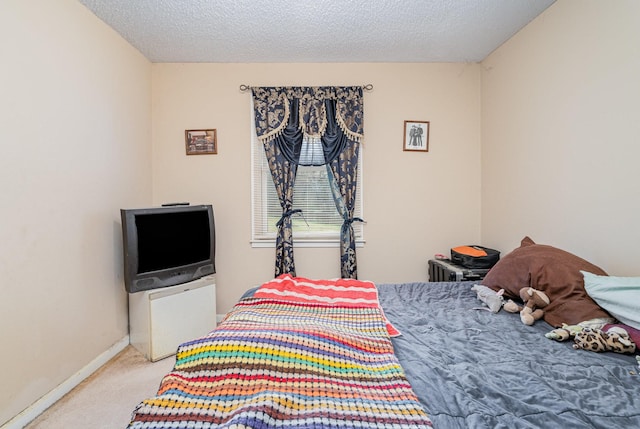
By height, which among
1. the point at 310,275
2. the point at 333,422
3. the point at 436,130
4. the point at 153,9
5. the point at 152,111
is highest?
the point at 153,9

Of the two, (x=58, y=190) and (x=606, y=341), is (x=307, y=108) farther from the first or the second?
(x=606, y=341)

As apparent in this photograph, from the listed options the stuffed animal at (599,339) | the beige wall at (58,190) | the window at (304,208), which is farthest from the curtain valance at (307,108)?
the stuffed animal at (599,339)

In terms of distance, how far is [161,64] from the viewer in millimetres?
3303

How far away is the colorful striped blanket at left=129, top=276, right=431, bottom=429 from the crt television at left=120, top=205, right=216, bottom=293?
1.56 metres

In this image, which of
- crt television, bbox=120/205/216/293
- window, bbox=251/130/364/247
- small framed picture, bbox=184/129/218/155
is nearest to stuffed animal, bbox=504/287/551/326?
window, bbox=251/130/364/247

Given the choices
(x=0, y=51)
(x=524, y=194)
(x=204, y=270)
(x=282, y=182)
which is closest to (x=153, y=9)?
(x=0, y=51)

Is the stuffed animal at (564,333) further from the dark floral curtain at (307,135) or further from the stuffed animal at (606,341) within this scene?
the dark floral curtain at (307,135)

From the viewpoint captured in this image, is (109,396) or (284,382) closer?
(284,382)

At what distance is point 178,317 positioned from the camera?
8.91 ft

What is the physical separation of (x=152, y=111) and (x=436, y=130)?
116 inches

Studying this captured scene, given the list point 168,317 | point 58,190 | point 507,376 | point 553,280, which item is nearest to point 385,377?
point 507,376

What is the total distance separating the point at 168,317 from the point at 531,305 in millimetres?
2586

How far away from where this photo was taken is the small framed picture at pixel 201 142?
131 inches

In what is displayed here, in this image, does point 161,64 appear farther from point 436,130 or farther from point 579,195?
point 579,195
